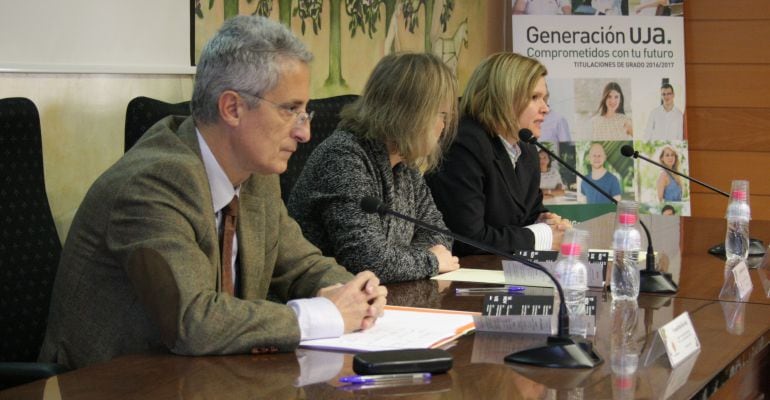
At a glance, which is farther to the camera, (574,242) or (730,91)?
(730,91)

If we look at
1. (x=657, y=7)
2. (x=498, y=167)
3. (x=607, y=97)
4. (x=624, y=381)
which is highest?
(x=657, y=7)

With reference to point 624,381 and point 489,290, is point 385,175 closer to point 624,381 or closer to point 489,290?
point 489,290

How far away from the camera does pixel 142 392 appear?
145 centimetres

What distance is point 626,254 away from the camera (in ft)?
7.00

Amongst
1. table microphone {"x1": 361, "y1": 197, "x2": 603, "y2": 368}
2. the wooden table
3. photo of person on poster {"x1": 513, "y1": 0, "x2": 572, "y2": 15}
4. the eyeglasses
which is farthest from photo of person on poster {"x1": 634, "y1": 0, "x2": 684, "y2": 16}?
table microphone {"x1": 361, "y1": 197, "x2": 603, "y2": 368}

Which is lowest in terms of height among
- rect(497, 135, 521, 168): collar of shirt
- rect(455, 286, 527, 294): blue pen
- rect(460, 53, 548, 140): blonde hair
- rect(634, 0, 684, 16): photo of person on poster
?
rect(455, 286, 527, 294): blue pen

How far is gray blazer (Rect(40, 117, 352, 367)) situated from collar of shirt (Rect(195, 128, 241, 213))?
0.02 m

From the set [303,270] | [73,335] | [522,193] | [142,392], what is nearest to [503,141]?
[522,193]

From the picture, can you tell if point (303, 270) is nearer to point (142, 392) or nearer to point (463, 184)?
point (142, 392)

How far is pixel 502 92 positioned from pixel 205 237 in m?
1.79

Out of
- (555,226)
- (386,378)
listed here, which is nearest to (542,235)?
(555,226)

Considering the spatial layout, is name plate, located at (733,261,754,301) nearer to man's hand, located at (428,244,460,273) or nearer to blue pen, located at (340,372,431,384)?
man's hand, located at (428,244,460,273)

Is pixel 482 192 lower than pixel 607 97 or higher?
lower

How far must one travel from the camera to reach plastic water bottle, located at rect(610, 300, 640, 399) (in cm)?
150
